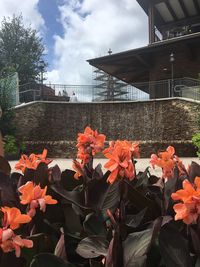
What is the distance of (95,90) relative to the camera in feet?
89.6

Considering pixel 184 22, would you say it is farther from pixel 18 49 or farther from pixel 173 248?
pixel 173 248

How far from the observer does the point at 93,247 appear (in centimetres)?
99

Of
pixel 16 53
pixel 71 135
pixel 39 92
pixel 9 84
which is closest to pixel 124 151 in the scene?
pixel 9 84

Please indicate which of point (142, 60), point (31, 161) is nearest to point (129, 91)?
point (142, 60)

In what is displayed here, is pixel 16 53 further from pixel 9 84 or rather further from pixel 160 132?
pixel 160 132

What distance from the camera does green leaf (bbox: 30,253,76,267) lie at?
2.79ft

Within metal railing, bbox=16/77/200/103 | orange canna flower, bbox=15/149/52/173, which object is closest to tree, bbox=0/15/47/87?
metal railing, bbox=16/77/200/103

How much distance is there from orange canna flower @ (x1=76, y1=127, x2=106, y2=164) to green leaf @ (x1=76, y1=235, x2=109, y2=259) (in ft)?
1.77

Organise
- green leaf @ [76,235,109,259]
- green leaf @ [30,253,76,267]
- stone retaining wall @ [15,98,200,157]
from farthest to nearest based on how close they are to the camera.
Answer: stone retaining wall @ [15,98,200,157], green leaf @ [76,235,109,259], green leaf @ [30,253,76,267]

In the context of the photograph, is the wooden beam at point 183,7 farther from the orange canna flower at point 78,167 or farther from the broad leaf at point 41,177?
the broad leaf at point 41,177

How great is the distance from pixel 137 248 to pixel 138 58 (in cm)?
2354

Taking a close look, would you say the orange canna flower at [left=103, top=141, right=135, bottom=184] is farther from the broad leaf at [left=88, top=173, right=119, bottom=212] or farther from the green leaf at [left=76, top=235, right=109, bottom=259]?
the green leaf at [left=76, top=235, right=109, bottom=259]

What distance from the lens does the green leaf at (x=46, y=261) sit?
2.79 ft

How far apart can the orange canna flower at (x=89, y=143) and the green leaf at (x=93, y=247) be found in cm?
54
